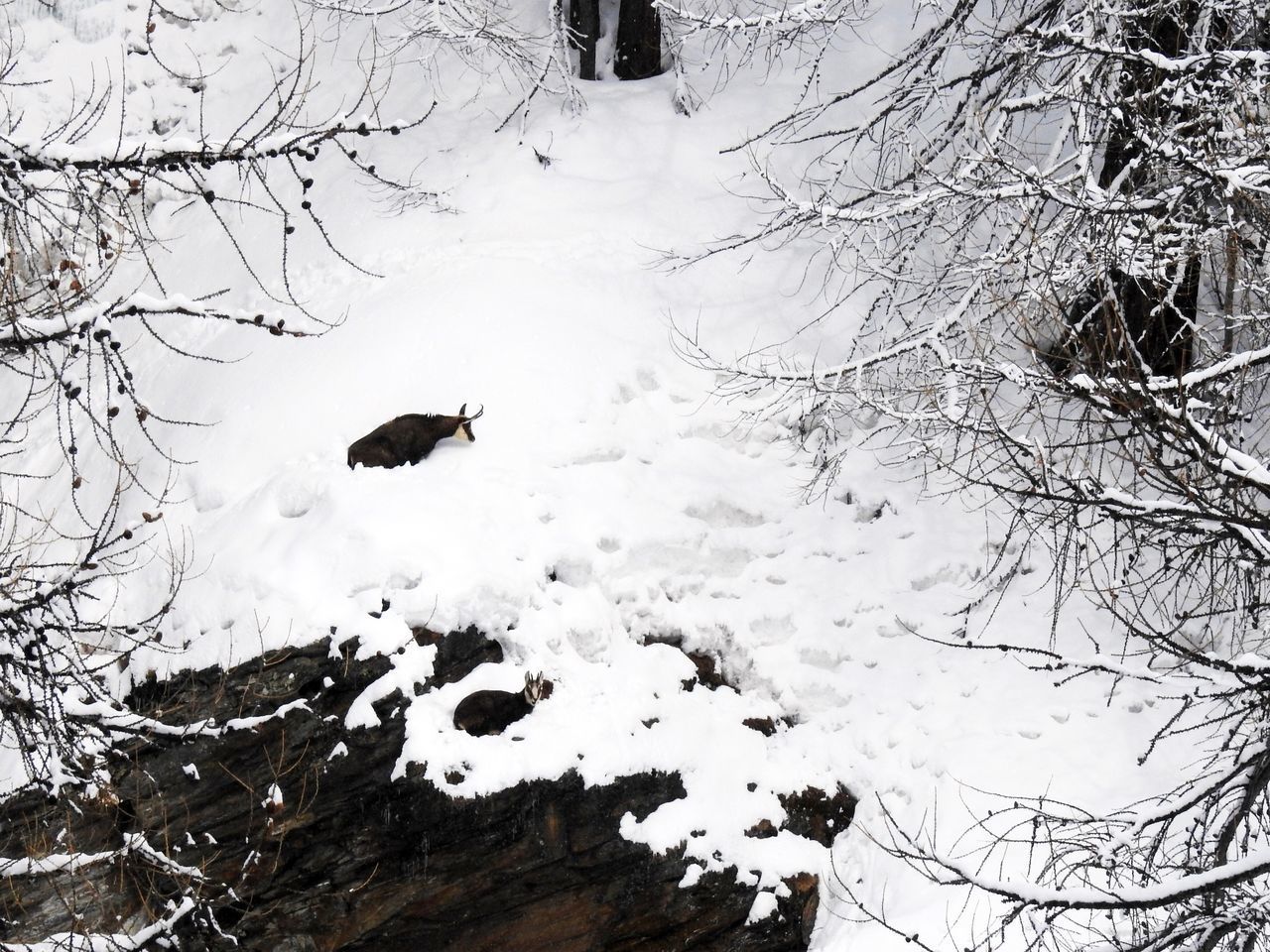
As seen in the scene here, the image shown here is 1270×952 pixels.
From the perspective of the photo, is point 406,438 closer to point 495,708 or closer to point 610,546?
point 610,546

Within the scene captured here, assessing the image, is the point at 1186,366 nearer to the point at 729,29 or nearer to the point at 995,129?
the point at 995,129

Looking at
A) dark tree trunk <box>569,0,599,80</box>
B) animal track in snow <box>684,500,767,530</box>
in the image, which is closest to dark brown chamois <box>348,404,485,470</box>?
animal track in snow <box>684,500,767,530</box>

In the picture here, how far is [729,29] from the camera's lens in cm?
724

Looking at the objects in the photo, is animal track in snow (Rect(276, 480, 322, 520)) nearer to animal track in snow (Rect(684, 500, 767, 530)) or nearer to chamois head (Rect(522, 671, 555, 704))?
chamois head (Rect(522, 671, 555, 704))

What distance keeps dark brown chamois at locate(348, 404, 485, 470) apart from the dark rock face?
4.26 ft

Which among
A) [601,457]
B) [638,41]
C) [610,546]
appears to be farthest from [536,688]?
[638,41]

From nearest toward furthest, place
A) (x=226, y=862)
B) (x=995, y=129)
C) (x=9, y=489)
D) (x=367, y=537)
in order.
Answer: (x=226, y=862) < (x=367, y=537) < (x=995, y=129) < (x=9, y=489)

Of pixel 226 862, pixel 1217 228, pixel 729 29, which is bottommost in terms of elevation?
pixel 226 862

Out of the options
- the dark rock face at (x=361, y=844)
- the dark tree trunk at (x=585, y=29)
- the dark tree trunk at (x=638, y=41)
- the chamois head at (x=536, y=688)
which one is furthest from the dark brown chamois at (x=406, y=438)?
the dark tree trunk at (x=638, y=41)

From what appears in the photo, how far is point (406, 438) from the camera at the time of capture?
6.81 m

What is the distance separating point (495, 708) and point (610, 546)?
1.25 m

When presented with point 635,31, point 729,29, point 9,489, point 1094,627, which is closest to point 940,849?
point 1094,627

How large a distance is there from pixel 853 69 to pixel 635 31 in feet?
6.20

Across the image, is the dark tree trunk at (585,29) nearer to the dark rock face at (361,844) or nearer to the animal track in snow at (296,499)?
the animal track in snow at (296,499)
